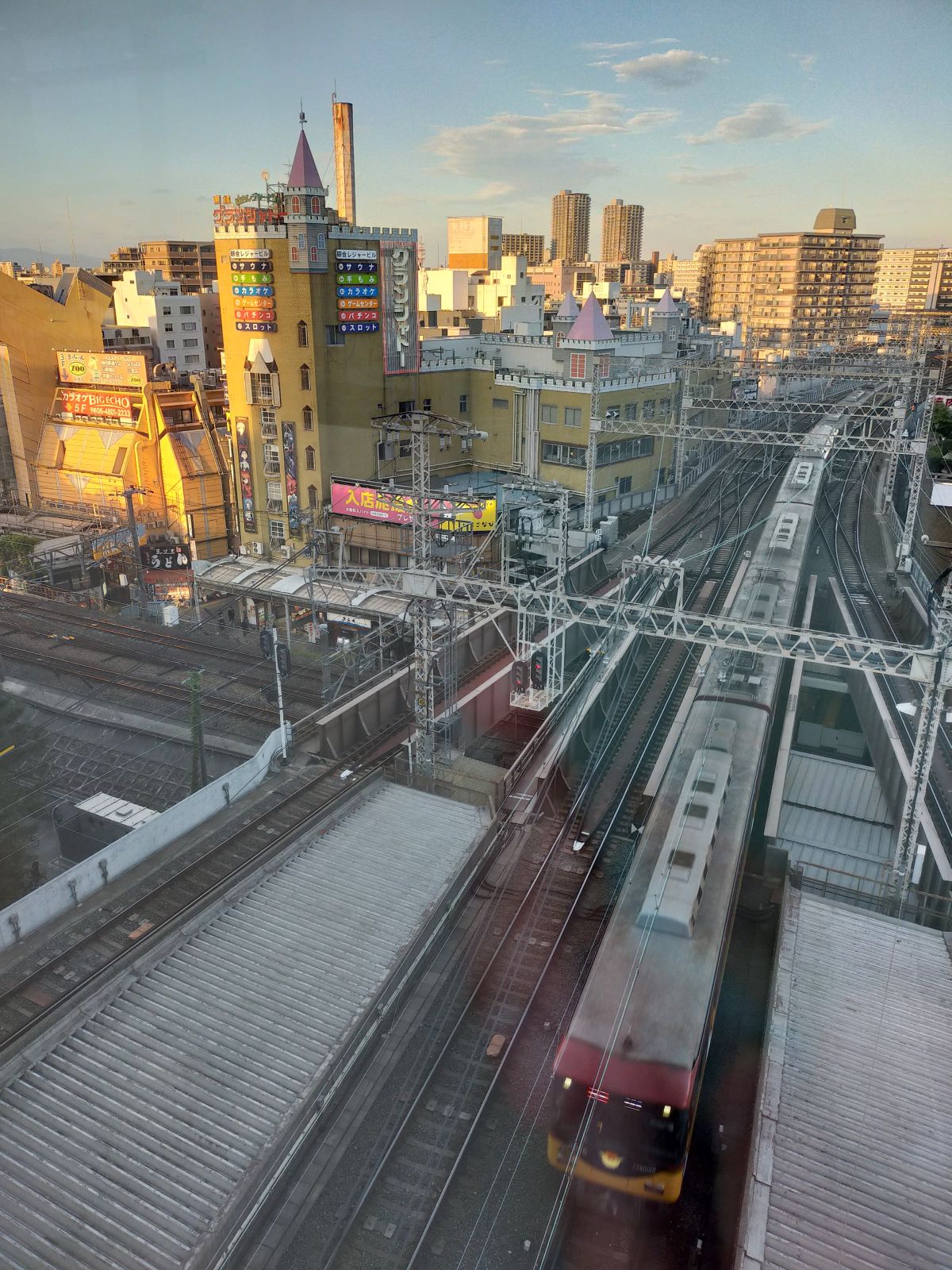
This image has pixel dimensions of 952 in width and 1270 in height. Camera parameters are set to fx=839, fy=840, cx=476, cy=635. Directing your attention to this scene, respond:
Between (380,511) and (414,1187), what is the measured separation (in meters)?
18.6

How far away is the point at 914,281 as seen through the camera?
63.9 metres

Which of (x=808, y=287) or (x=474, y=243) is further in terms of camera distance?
(x=808, y=287)

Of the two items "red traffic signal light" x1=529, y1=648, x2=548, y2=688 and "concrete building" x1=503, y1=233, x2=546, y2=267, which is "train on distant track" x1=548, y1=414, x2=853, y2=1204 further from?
"concrete building" x1=503, y1=233, x2=546, y2=267

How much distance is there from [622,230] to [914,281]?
23.0 m

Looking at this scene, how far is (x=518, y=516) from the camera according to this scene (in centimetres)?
2334

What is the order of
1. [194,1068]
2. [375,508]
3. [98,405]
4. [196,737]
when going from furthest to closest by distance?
[98,405], [375,508], [196,737], [194,1068]

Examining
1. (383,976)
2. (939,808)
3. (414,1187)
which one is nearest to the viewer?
(414,1187)

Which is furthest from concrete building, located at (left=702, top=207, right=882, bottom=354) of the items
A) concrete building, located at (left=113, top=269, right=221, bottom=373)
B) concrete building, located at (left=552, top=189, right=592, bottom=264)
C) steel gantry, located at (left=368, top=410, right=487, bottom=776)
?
steel gantry, located at (left=368, top=410, right=487, bottom=776)

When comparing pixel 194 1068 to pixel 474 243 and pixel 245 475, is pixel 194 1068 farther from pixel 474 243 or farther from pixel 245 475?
pixel 474 243

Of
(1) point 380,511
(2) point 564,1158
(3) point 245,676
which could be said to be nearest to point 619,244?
(1) point 380,511

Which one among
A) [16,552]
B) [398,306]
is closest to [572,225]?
[398,306]

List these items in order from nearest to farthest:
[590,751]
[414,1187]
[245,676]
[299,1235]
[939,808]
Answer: [299,1235] < [414,1187] < [939,808] < [590,751] < [245,676]

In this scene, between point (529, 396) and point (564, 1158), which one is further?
point (529, 396)

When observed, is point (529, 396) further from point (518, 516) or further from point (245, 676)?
point (245, 676)
